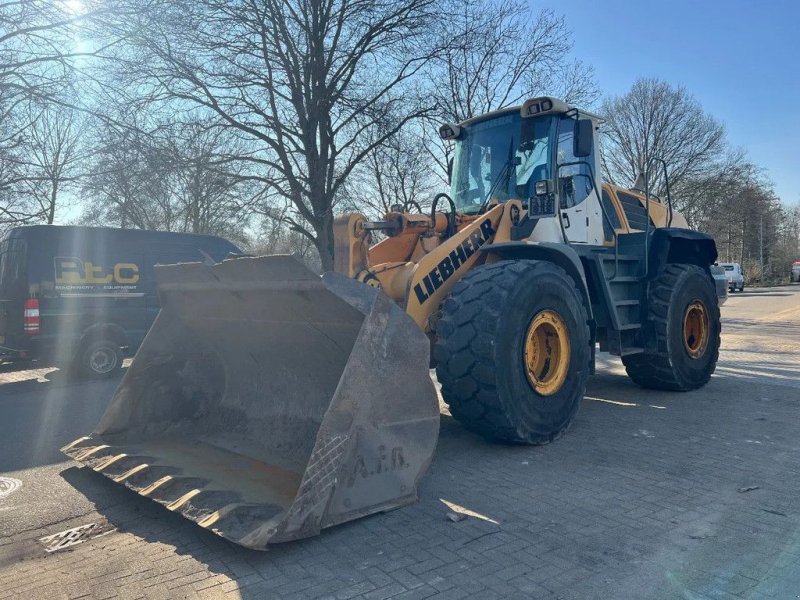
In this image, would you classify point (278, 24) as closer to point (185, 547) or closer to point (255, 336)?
point (255, 336)

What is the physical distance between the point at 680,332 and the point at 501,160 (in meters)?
2.87

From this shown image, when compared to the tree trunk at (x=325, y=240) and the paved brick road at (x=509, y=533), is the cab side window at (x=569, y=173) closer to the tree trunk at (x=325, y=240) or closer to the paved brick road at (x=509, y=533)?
the paved brick road at (x=509, y=533)

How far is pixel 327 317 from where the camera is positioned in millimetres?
4520

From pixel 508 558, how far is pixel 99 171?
13.5m

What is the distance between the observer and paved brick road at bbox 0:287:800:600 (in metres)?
3.22

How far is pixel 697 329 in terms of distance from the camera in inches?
325

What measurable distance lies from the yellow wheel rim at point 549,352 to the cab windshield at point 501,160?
1.45m

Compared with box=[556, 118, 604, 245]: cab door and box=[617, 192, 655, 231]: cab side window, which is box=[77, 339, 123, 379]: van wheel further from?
box=[617, 192, 655, 231]: cab side window

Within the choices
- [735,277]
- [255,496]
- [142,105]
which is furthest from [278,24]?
[735,277]

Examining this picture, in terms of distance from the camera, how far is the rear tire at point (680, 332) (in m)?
7.34

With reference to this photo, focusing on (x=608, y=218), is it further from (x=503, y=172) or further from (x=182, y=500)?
(x=182, y=500)

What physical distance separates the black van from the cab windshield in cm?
419

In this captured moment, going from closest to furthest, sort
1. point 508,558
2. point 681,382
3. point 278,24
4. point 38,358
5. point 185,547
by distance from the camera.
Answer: point 508,558
point 185,547
point 681,382
point 38,358
point 278,24

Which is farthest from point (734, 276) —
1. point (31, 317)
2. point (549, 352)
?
point (31, 317)
